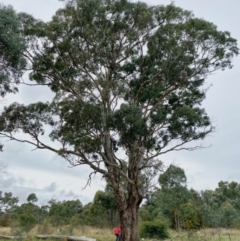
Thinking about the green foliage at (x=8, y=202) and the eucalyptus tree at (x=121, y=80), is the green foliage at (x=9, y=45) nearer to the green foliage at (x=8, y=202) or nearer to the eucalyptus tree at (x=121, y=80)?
the eucalyptus tree at (x=121, y=80)

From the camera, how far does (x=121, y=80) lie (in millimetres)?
18984

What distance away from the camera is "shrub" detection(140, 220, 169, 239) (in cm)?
2317

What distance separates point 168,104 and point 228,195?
33783mm

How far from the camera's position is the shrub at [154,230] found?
2317cm

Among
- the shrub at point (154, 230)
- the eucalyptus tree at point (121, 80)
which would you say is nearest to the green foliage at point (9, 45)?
the eucalyptus tree at point (121, 80)

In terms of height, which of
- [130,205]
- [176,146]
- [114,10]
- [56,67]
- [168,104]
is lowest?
[130,205]

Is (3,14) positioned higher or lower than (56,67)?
lower

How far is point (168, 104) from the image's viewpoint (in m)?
19.0

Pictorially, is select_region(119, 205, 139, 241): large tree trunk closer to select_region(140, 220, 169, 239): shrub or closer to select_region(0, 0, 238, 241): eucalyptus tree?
select_region(0, 0, 238, 241): eucalyptus tree

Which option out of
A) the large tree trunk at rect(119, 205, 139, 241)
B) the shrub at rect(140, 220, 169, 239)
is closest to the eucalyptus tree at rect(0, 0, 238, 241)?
the large tree trunk at rect(119, 205, 139, 241)

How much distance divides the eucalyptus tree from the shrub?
5.21 meters

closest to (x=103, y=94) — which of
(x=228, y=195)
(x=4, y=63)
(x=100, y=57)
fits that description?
(x=100, y=57)

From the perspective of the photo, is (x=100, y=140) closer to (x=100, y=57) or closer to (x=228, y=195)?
(x=100, y=57)

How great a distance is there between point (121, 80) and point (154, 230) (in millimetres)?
9427
